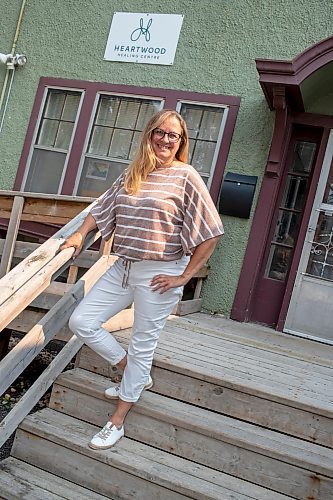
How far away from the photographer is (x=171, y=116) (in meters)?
2.39

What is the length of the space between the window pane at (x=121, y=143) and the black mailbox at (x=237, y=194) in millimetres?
1209

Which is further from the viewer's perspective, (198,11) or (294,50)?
(198,11)

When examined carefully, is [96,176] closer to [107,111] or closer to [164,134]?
[107,111]

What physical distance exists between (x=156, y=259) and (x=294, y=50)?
3422 mm

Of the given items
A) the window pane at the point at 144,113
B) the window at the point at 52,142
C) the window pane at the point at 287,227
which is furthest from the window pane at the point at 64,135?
the window pane at the point at 287,227

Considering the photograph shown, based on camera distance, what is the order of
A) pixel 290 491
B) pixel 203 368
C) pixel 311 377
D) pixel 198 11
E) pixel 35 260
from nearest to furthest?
pixel 290 491 < pixel 35 260 < pixel 203 368 < pixel 311 377 < pixel 198 11

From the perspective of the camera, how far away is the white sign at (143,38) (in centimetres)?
525

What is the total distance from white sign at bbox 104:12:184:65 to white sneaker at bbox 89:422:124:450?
397cm

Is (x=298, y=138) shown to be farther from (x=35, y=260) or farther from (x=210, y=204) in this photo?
(x=35, y=260)

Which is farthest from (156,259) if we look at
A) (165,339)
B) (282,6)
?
(282,6)

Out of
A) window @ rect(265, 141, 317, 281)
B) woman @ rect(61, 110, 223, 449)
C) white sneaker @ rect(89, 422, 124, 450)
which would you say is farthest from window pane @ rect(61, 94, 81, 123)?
white sneaker @ rect(89, 422, 124, 450)

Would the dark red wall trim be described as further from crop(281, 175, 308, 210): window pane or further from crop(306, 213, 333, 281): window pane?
crop(306, 213, 333, 281): window pane

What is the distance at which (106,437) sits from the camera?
2.51m

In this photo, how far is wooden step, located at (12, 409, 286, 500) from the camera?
7.51ft
